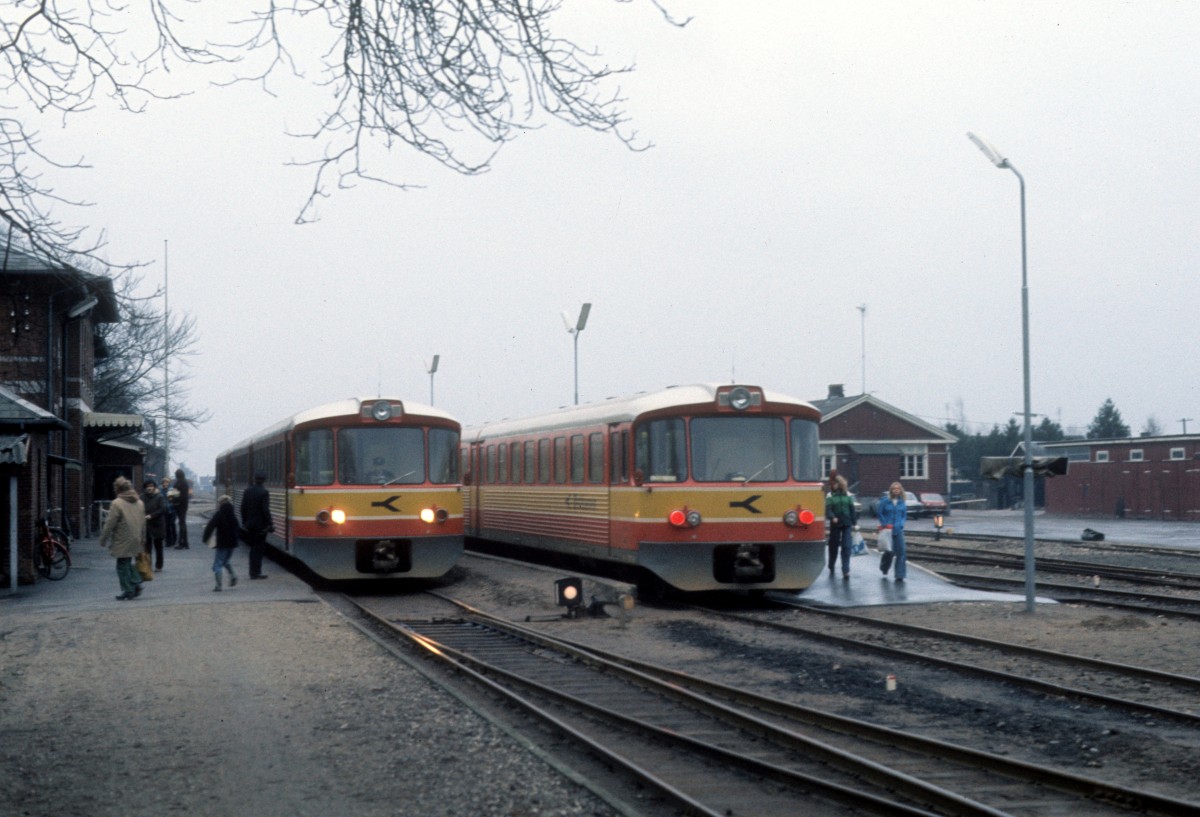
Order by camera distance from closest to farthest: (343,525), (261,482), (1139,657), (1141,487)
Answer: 1. (1139,657)
2. (343,525)
3. (261,482)
4. (1141,487)

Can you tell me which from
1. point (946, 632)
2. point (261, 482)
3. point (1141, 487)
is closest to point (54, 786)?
point (946, 632)

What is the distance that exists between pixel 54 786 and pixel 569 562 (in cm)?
1742

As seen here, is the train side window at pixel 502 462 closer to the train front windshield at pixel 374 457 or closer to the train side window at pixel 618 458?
the train front windshield at pixel 374 457

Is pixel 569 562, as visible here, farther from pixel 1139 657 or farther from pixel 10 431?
pixel 1139 657

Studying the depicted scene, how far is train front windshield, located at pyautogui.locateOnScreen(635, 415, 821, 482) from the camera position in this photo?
18375 millimetres

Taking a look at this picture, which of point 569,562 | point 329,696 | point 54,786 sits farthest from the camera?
point 569,562

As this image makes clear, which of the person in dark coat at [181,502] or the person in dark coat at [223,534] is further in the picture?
the person in dark coat at [181,502]

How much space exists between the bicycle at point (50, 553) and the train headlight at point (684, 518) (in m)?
11.4

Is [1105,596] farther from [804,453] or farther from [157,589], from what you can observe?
[157,589]

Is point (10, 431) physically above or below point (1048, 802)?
above

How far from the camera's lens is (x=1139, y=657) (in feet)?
45.5

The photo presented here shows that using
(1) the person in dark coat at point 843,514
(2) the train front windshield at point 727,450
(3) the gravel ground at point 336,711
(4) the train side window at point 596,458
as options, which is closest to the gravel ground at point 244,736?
(3) the gravel ground at point 336,711

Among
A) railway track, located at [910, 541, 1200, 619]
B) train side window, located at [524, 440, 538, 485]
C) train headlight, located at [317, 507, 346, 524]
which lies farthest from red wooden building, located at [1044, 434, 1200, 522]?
train headlight, located at [317, 507, 346, 524]

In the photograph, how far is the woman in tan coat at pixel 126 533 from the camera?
18.5 meters
